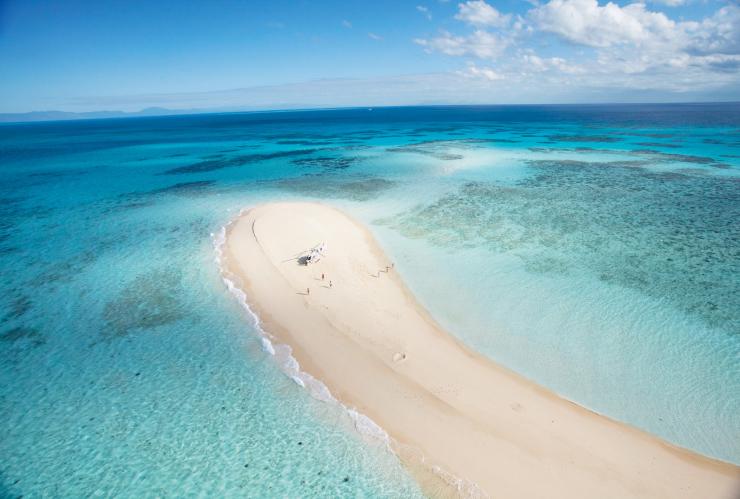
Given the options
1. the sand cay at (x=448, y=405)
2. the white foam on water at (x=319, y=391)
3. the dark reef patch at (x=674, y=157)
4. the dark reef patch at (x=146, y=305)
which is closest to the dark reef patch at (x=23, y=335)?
the dark reef patch at (x=146, y=305)

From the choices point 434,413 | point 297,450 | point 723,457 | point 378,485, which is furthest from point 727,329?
point 297,450

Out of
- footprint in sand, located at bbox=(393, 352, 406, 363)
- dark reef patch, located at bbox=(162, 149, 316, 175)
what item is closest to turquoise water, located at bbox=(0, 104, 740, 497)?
footprint in sand, located at bbox=(393, 352, 406, 363)

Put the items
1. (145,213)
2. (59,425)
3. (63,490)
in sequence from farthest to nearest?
(145,213) < (59,425) < (63,490)

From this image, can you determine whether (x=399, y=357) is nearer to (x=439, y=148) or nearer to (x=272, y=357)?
(x=272, y=357)

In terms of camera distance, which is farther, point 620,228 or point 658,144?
point 658,144

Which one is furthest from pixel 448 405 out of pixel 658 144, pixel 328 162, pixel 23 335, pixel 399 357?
pixel 658 144

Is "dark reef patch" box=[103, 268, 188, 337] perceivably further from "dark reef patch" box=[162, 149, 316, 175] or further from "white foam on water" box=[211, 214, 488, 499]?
"dark reef patch" box=[162, 149, 316, 175]

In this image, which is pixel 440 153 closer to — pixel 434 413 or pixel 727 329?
pixel 727 329
